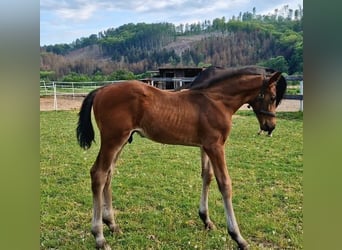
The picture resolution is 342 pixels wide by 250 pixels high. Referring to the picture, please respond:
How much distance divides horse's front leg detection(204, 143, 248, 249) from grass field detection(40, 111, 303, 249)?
7 cm

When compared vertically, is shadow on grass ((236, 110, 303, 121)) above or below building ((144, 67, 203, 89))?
below

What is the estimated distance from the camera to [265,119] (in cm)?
169

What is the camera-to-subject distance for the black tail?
65.8 inches

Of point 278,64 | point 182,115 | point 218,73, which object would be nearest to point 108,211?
point 182,115

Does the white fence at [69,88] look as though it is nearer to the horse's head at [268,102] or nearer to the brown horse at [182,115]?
the brown horse at [182,115]

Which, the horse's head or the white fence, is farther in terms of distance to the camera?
the white fence

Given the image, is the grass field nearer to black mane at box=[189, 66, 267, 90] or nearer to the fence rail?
the fence rail

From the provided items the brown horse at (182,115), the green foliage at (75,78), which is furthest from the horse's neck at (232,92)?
the green foliage at (75,78)

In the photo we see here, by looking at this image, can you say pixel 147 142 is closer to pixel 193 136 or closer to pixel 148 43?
pixel 193 136

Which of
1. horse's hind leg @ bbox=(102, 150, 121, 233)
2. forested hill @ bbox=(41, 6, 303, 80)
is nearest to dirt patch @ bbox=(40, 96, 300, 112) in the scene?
forested hill @ bbox=(41, 6, 303, 80)

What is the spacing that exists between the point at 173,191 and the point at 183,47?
29.4 inches
